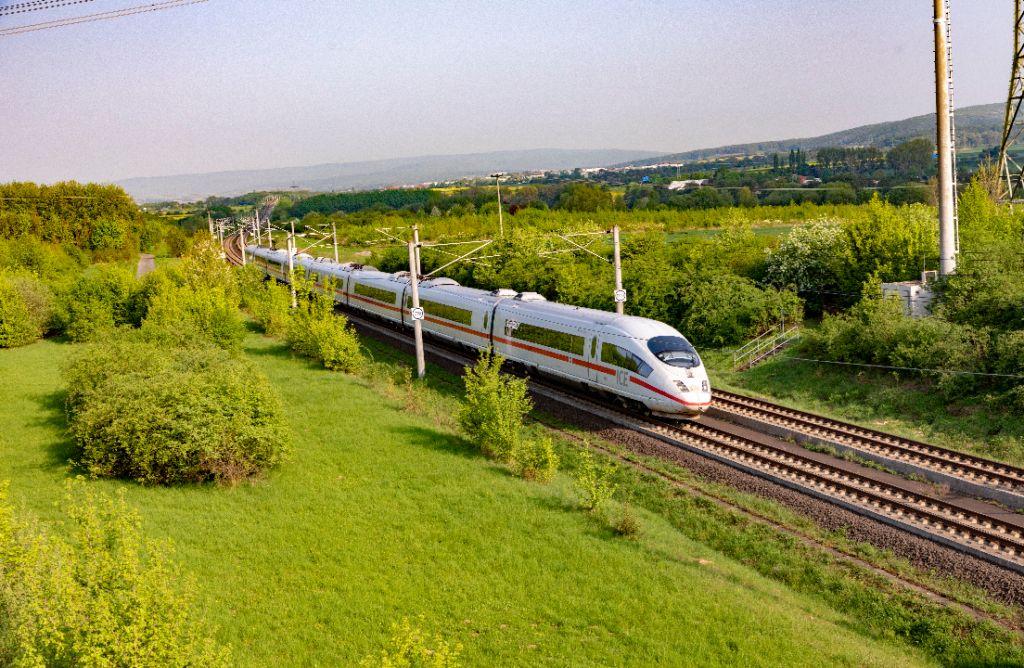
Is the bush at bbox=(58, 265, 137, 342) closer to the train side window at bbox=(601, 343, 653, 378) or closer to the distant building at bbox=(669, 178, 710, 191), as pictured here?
the train side window at bbox=(601, 343, 653, 378)

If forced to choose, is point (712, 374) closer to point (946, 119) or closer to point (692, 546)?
point (946, 119)

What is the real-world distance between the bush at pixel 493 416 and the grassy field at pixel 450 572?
0.75m

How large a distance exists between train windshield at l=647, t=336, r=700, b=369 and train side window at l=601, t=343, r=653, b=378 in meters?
0.54

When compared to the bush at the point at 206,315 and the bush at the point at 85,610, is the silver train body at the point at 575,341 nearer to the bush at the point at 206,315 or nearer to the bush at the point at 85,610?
the bush at the point at 206,315

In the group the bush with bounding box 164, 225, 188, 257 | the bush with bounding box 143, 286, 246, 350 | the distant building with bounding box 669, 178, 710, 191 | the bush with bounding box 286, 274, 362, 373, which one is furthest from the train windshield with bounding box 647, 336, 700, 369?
the distant building with bounding box 669, 178, 710, 191

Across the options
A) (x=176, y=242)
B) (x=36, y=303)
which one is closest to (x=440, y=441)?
(x=36, y=303)

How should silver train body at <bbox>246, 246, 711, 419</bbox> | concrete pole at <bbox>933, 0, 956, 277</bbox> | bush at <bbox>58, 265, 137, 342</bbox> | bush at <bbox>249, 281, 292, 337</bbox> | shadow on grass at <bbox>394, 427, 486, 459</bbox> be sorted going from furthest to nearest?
bush at <bbox>249, 281, 292, 337</bbox> < bush at <bbox>58, 265, 137, 342</bbox> < concrete pole at <bbox>933, 0, 956, 277</bbox> < silver train body at <bbox>246, 246, 711, 419</bbox> < shadow on grass at <bbox>394, 427, 486, 459</bbox>

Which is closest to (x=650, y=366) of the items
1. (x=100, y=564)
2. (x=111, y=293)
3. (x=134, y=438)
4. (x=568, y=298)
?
(x=134, y=438)

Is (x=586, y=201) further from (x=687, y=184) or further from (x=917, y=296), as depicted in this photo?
(x=917, y=296)

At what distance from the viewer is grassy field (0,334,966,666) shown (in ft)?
37.4

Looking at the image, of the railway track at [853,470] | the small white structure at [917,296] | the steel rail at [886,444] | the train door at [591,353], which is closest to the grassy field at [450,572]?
the railway track at [853,470]

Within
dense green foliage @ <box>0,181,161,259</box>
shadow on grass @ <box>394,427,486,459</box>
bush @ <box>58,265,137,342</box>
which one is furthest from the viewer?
dense green foliage @ <box>0,181,161,259</box>

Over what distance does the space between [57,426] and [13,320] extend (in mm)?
17904

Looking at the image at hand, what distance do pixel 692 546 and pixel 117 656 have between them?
11055 mm
